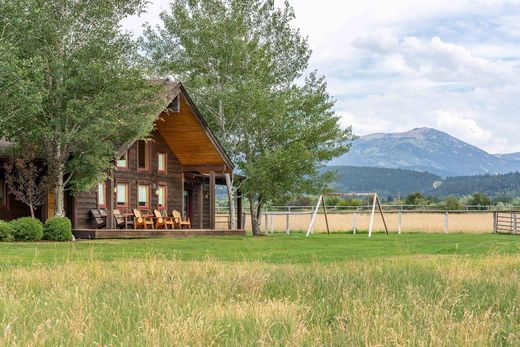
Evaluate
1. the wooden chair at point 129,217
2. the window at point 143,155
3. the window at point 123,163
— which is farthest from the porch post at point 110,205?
the window at point 143,155

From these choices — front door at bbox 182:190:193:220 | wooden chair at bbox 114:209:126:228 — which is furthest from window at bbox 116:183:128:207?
front door at bbox 182:190:193:220

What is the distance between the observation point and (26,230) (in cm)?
2789

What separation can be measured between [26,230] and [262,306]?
2089cm

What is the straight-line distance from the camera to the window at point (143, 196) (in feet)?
125

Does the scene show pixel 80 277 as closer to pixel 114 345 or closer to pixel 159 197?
pixel 114 345

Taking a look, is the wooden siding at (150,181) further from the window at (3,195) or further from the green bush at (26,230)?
the green bush at (26,230)

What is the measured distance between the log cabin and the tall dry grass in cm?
1951

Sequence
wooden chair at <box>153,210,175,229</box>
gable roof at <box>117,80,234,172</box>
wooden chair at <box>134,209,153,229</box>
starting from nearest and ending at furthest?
wooden chair at <box>134,209,153,229</box>, gable roof at <box>117,80,234,172</box>, wooden chair at <box>153,210,175,229</box>

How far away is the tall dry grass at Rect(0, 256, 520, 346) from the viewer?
7.16 m

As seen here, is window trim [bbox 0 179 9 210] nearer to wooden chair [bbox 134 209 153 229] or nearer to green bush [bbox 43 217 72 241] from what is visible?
green bush [bbox 43 217 72 241]

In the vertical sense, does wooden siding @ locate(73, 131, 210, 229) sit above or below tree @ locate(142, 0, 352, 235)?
below

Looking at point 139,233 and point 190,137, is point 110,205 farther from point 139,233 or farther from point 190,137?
point 190,137

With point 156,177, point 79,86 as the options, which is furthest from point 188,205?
point 79,86

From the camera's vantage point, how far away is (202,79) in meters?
38.8
